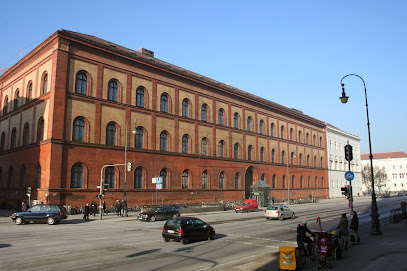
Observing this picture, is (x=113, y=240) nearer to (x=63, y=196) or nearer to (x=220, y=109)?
(x=63, y=196)

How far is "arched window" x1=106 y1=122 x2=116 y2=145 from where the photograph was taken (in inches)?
1574

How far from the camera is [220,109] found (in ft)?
186

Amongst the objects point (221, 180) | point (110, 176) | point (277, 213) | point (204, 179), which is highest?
point (110, 176)

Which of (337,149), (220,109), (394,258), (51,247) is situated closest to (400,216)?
(394,258)

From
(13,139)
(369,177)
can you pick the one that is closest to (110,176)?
(13,139)

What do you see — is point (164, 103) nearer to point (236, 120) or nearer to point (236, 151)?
point (236, 120)

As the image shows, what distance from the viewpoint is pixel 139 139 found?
4312 centimetres

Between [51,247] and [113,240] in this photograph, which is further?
[113,240]

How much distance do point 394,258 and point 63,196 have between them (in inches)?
1202

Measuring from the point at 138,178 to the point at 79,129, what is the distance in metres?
9.15

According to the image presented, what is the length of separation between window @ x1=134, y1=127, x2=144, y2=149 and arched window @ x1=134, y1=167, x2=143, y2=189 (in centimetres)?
278

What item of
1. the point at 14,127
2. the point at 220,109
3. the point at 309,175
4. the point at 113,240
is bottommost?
the point at 113,240

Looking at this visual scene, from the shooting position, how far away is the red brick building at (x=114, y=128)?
36438mm

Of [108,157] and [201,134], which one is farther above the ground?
[201,134]
